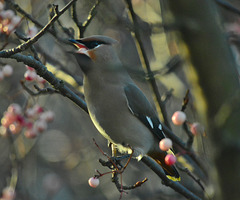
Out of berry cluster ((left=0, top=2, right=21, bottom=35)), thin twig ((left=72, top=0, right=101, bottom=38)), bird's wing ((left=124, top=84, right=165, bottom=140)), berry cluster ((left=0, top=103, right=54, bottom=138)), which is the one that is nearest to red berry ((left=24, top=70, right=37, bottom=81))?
berry cluster ((left=0, top=2, right=21, bottom=35))

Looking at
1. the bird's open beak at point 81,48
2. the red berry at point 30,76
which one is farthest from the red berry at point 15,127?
the bird's open beak at point 81,48

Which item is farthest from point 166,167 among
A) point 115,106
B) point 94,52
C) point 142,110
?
point 94,52

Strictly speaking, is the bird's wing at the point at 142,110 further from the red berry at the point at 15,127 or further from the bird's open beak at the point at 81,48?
the red berry at the point at 15,127

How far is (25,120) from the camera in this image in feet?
14.0

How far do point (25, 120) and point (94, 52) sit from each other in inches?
43.8

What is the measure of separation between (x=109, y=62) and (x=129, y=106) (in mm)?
406

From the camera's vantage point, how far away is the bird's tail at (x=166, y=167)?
145 inches

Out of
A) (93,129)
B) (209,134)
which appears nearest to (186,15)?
(209,134)

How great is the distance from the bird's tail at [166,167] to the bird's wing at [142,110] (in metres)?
0.14

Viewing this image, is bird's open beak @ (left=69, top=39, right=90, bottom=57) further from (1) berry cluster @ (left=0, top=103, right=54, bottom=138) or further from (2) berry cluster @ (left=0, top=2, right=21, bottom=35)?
(1) berry cluster @ (left=0, top=103, right=54, bottom=138)

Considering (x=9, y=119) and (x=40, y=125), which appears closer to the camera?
(x=9, y=119)

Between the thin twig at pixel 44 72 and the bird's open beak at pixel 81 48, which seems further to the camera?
the bird's open beak at pixel 81 48

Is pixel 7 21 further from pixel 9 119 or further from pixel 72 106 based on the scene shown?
pixel 72 106

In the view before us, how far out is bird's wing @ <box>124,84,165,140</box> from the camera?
147 inches
